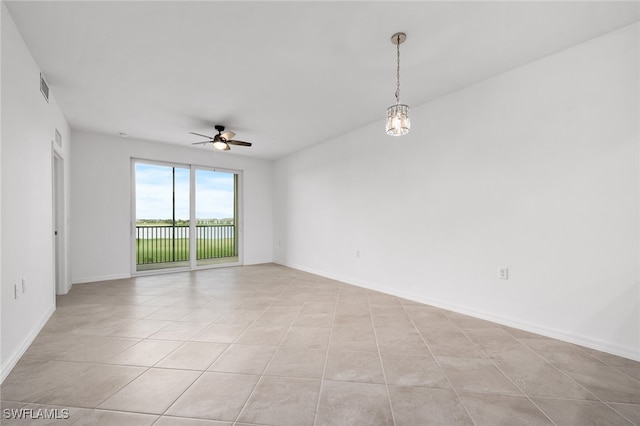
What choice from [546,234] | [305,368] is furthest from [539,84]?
[305,368]

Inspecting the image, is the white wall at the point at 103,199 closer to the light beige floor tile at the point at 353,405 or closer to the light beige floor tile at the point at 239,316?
Result: the light beige floor tile at the point at 239,316

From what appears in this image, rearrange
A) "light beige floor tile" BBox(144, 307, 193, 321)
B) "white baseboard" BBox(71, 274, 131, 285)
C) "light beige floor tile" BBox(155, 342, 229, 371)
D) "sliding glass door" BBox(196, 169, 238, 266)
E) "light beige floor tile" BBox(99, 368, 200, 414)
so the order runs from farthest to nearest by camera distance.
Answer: "sliding glass door" BBox(196, 169, 238, 266), "white baseboard" BBox(71, 274, 131, 285), "light beige floor tile" BBox(144, 307, 193, 321), "light beige floor tile" BBox(155, 342, 229, 371), "light beige floor tile" BBox(99, 368, 200, 414)

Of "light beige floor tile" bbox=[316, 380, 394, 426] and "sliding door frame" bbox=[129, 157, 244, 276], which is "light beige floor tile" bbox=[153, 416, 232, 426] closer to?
"light beige floor tile" bbox=[316, 380, 394, 426]

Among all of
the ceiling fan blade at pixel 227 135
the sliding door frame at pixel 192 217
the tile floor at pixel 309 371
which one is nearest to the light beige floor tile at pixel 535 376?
the tile floor at pixel 309 371

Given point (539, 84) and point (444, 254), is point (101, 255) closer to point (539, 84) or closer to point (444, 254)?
point (444, 254)

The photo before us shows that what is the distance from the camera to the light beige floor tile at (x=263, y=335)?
2.54m

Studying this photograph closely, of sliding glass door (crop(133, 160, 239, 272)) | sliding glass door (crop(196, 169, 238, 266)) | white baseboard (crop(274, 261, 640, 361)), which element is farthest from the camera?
sliding glass door (crop(196, 169, 238, 266))

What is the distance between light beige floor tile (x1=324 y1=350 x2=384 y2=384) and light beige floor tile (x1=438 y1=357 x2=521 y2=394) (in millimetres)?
500

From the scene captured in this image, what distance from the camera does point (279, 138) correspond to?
5.34 m

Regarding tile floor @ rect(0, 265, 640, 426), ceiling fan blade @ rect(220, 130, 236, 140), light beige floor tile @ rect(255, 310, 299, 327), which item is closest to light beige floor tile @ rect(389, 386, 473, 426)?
tile floor @ rect(0, 265, 640, 426)

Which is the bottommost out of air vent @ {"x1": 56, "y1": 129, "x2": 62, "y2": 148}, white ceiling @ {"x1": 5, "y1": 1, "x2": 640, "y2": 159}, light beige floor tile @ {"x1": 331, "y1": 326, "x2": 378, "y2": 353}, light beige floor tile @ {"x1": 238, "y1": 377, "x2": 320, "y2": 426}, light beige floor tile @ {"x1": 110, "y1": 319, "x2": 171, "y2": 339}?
light beige floor tile @ {"x1": 110, "y1": 319, "x2": 171, "y2": 339}

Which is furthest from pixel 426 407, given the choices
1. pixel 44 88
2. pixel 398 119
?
pixel 44 88

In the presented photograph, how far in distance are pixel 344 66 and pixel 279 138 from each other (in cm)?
271

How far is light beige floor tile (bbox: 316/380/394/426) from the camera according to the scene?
5.08 ft
